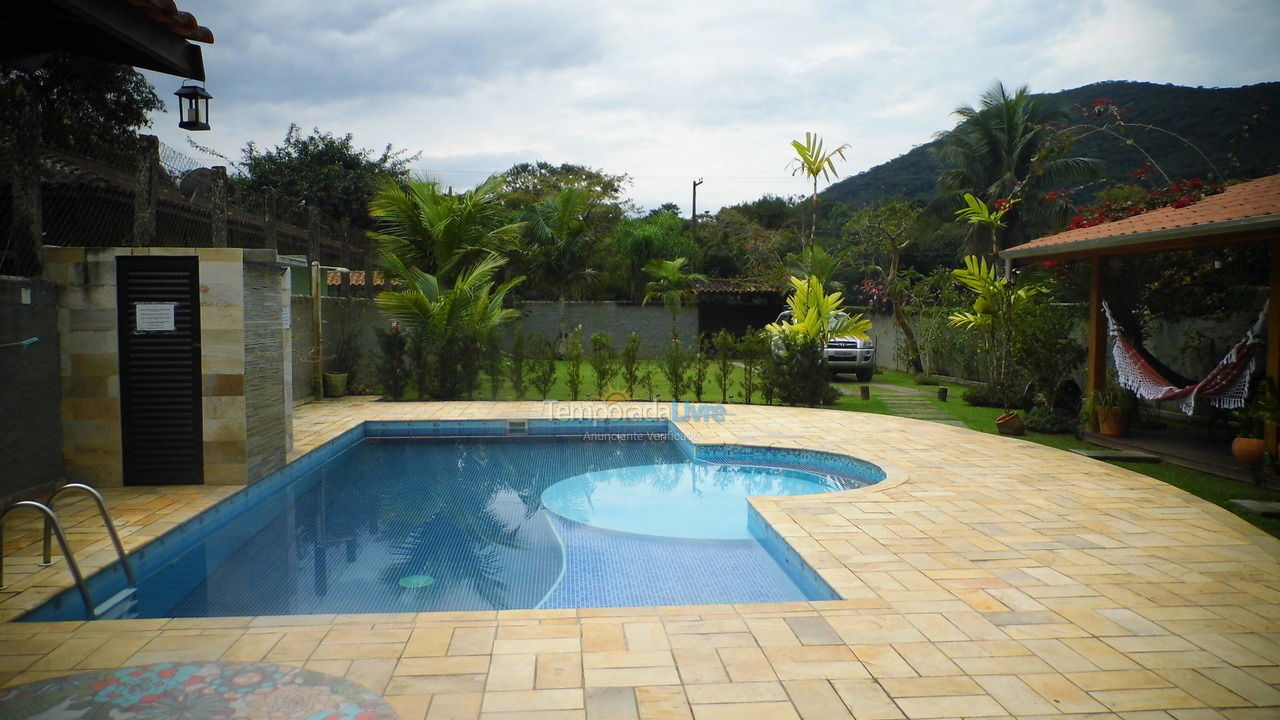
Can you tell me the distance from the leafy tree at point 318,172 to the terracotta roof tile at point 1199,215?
1790 cm

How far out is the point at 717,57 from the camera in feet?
41.0

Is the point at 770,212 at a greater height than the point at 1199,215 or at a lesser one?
greater

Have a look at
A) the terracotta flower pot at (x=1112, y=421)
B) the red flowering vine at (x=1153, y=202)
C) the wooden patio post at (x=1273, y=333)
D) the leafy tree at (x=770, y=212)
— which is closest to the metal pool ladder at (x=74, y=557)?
the wooden patio post at (x=1273, y=333)

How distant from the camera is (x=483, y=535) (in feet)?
19.8

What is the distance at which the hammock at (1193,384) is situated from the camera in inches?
296

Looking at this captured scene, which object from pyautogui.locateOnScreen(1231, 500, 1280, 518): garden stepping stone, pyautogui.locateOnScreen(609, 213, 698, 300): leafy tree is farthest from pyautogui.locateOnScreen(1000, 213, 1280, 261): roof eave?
pyautogui.locateOnScreen(609, 213, 698, 300): leafy tree

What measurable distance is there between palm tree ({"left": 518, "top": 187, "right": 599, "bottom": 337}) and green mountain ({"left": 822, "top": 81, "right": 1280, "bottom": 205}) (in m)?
11.0

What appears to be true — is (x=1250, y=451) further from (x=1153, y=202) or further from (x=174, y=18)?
(x=174, y=18)

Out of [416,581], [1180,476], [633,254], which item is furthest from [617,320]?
[416,581]

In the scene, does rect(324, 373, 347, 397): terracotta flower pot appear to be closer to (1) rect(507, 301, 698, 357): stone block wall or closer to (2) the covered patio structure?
(1) rect(507, 301, 698, 357): stone block wall

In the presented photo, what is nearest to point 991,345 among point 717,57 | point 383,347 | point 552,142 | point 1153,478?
point 1153,478

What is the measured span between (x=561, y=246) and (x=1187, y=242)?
14261mm

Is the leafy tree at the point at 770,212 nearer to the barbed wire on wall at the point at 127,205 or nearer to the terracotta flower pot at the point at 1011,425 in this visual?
the terracotta flower pot at the point at 1011,425

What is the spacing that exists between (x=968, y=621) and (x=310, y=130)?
→ 23474 millimetres
